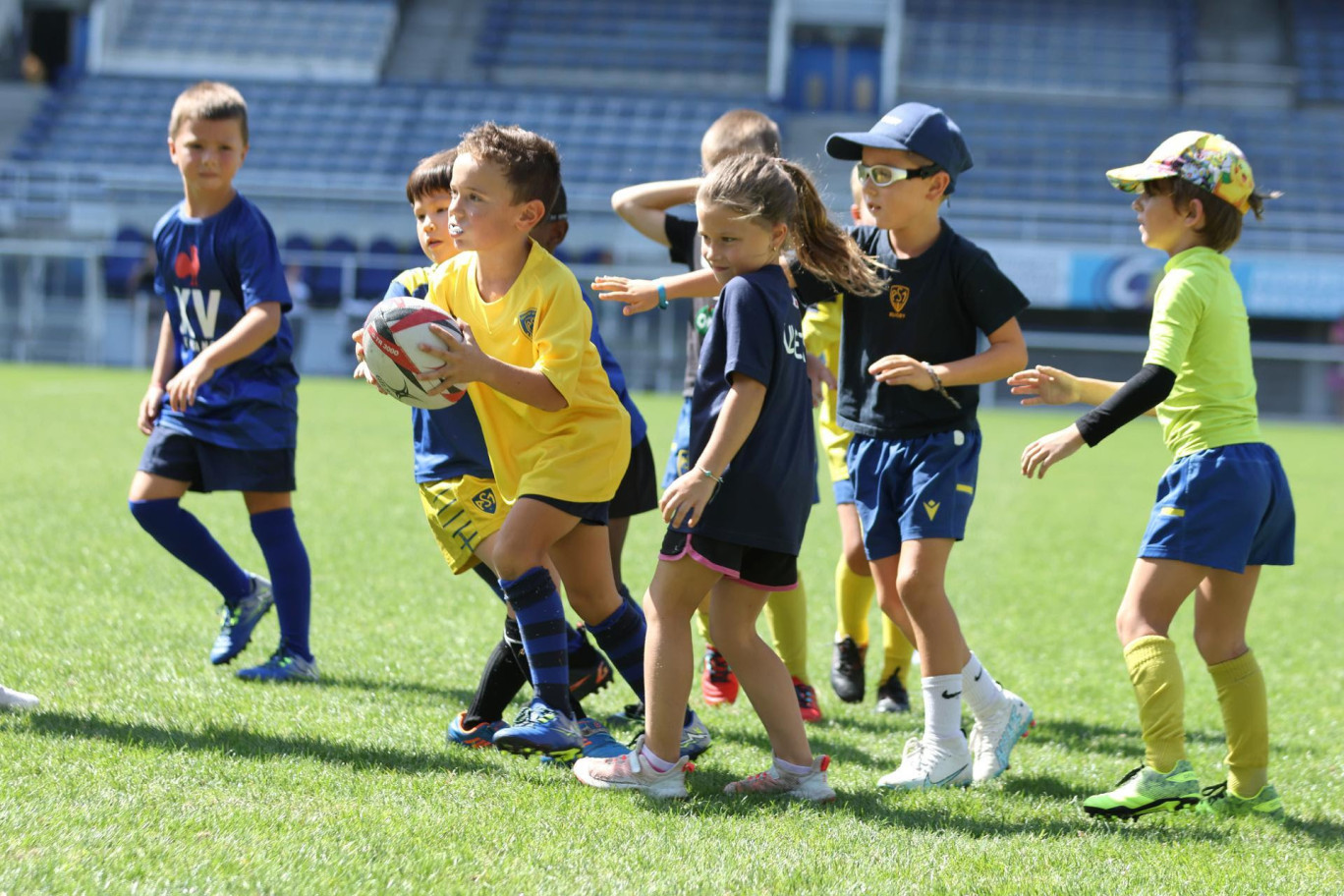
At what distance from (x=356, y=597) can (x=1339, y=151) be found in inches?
1095

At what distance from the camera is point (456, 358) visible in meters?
3.18

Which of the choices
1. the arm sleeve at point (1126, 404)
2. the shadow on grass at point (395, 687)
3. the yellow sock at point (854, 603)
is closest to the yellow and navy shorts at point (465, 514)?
the shadow on grass at point (395, 687)

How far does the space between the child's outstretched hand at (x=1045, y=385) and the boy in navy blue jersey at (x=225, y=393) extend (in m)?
2.21

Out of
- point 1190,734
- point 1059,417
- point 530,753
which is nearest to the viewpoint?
point 530,753

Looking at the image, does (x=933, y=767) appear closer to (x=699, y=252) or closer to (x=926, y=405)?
(x=926, y=405)

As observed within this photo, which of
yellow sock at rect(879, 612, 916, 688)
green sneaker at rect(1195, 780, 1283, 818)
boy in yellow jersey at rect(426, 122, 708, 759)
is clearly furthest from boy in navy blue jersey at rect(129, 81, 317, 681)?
green sneaker at rect(1195, 780, 1283, 818)

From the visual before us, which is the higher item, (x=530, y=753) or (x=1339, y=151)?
(x=1339, y=151)

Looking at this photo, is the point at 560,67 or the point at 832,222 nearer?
the point at 832,222

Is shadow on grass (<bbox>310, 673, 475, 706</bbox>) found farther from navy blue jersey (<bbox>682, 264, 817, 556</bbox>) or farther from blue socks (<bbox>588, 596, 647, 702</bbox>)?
navy blue jersey (<bbox>682, 264, 817, 556</bbox>)

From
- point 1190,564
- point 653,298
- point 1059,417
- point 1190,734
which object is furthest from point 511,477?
point 1059,417

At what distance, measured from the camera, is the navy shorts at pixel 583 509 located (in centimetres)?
342

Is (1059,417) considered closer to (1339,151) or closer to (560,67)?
(1339,151)

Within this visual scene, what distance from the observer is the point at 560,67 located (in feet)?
106

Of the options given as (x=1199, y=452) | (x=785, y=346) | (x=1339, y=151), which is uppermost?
(x=1339, y=151)
